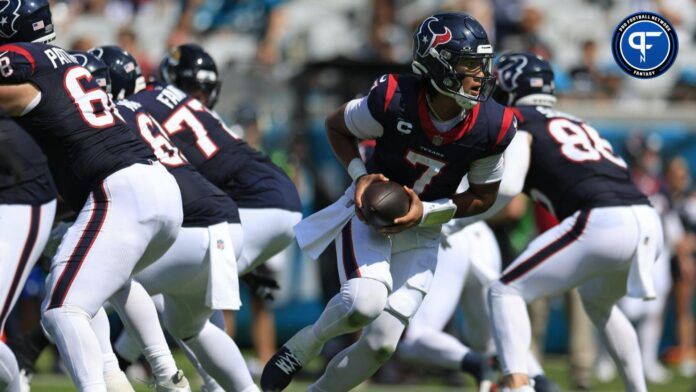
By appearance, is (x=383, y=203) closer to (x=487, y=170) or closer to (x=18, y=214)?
(x=487, y=170)

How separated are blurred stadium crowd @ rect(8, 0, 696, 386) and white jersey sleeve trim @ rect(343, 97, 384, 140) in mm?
3964

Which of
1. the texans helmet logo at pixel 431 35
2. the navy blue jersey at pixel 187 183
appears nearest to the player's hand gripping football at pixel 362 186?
the texans helmet logo at pixel 431 35

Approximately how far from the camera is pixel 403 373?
391 inches

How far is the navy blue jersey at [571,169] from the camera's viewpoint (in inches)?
263

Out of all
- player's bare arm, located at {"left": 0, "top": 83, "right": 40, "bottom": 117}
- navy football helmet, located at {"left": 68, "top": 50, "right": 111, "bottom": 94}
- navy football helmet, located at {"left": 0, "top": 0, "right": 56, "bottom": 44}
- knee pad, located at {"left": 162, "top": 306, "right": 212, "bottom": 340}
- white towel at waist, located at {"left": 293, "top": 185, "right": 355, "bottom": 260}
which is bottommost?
knee pad, located at {"left": 162, "top": 306, "right": 212, "bottom": 340}

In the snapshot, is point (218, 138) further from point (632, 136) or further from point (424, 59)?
point (632, 136)

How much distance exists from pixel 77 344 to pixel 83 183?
0.71 m

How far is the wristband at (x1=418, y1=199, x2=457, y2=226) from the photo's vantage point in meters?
5.73

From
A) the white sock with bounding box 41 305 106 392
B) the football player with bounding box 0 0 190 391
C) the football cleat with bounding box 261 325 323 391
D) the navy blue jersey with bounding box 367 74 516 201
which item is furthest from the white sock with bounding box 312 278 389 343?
the white sock with bounding box 41 305 106 392

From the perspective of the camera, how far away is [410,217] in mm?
5629

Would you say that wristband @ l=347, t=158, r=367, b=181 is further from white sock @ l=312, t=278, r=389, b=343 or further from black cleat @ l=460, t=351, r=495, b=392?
black cleat @ l=460, t=351, r=495, b=392

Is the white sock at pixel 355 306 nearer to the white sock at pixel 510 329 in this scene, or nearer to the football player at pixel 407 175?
the football player at pixel 407 175

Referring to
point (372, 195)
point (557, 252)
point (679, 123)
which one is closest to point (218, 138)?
point (372, 195)

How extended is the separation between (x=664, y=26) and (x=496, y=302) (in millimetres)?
1891
